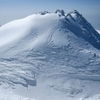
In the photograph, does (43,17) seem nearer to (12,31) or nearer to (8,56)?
(12,31)

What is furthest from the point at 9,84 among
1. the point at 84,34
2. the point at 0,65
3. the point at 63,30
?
the point at 84,34

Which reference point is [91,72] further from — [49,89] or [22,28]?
[22,28]

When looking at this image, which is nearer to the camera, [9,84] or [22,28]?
[9,84]

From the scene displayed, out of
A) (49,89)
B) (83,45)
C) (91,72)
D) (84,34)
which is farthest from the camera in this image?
(84,34)

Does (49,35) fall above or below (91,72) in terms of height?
above

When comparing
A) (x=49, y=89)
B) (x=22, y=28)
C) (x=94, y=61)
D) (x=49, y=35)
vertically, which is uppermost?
(x=22, y=28)

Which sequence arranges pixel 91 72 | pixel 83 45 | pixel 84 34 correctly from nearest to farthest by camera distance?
pixel 91 72, pixel 83 45, pixel 84 34
